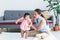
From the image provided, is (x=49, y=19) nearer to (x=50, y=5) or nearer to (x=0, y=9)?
(x=50, y=5)

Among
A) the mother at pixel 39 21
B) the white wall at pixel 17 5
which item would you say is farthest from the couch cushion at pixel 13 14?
the mother at pixel 39 21

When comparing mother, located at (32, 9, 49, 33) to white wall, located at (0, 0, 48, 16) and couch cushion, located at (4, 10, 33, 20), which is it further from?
white wall, located at (0, 0, 48, 16)

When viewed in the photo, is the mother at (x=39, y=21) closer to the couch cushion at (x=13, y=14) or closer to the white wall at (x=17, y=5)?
the couch cushion at (x=13, y=14)

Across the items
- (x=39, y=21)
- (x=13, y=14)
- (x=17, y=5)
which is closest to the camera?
(x=39, y=21)

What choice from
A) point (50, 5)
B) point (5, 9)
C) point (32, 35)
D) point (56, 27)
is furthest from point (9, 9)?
point (32, 35)

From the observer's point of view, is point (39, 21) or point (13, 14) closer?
point (39, 21)

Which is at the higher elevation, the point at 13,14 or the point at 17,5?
the point at 17,5

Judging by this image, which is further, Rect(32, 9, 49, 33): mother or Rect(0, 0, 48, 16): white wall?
Rect(0, 0, 48, 16): white wall

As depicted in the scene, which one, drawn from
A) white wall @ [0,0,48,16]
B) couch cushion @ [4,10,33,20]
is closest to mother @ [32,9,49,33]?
couch cushion @ [4,10,33,20]

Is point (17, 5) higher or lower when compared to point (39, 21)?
higher

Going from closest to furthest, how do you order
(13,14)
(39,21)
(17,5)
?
(39,21)
(13,14)
(17,5)

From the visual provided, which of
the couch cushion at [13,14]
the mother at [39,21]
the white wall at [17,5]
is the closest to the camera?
the mother at [39,21]

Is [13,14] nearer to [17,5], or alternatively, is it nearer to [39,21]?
[17,5]

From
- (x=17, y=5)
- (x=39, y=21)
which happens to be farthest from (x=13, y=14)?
(x=39, y=21)
